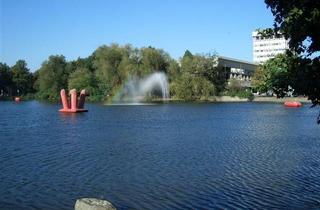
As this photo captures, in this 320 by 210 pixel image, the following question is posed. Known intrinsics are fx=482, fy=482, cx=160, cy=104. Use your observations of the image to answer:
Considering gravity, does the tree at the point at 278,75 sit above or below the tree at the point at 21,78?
below

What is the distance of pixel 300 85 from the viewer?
8.85m

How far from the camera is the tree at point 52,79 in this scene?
449ft

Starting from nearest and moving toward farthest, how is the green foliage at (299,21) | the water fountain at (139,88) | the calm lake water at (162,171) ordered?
the green foliage at (299,21)
the calm lake water at (162,171)
the water fountain at (139,88)

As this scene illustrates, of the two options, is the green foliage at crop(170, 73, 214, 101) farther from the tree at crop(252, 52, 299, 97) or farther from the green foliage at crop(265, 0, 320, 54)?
the green foliage at crop(265, 0, 320, 54)

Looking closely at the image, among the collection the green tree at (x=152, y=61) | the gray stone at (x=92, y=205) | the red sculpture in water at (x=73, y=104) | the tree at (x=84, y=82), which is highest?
the green tree at (x=152, y=61)

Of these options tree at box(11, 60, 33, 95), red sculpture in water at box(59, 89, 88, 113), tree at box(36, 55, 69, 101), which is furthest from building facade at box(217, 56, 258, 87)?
red sculpture in water at box(59, 89, 88, 113)

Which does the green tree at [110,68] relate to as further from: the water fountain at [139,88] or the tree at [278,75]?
the tree at [278,75]

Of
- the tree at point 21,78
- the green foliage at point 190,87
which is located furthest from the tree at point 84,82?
the tree at point 21,78

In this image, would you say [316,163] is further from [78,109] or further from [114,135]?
[78,109]

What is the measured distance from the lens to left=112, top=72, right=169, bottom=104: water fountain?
339 feet

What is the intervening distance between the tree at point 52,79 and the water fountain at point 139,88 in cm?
3780

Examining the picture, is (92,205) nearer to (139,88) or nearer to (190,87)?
(139,88)

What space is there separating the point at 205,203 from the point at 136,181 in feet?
12.3

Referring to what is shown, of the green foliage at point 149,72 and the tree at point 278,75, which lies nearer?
the tree at point 278,75
